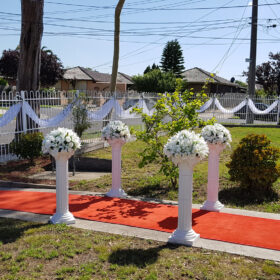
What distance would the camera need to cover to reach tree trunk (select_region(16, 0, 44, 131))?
13578 mm

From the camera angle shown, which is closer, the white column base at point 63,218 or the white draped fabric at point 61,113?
the white column base at point 63,218

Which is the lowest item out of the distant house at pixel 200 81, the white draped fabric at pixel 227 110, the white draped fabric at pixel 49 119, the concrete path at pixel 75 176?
the concrete path at pixel 75 176

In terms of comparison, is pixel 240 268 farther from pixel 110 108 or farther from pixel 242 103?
pixel 242 103

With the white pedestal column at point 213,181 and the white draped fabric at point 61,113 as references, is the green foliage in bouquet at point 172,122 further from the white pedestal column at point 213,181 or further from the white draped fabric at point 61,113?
the white pedestal column at point 213,181

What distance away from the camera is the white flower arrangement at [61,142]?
6254mm

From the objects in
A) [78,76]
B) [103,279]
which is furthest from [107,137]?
[78,76]

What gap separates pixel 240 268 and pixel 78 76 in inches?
2151

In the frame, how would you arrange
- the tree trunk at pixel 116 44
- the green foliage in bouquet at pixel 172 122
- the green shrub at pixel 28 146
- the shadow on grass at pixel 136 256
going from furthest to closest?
the tree trunk at pixel 116 44, the green shrub at pixel 28 146, the green foliage in bouquet at pixel 172 122, the shadow on grass at pixel 136 256

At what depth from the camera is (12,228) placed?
5957 millimetres

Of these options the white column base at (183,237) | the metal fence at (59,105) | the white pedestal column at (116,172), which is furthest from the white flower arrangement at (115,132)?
the metal fence at (59,105)

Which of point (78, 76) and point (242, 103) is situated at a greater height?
point (78, 76)

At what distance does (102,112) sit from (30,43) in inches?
151

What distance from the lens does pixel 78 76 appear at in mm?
56750

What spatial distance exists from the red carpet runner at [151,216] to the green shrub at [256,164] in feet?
5.28
